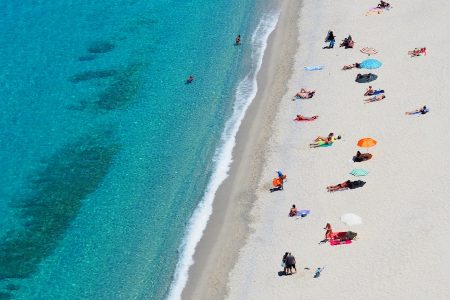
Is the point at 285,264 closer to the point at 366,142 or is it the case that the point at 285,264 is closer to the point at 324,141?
the point at 366,142

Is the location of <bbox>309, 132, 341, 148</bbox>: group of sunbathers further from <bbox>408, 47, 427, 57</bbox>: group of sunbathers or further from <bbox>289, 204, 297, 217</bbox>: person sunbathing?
<bbox>408, 47, 427, 57</bbox>: group of sunbathers

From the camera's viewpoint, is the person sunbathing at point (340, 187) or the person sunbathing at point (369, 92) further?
the person sunbathing at point (369, 92)

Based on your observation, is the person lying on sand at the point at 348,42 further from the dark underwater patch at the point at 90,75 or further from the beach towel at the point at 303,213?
the beach towel at the point at 303,213

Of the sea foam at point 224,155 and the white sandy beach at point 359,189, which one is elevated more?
the white sandy beach at point 359,189

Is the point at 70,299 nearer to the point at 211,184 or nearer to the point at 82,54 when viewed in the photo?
the point at 211,184

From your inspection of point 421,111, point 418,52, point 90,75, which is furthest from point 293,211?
point 90,75

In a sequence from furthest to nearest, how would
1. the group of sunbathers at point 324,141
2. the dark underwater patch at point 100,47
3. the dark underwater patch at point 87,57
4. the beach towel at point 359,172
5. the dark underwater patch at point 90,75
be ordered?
the dark underwater patch at point 100,47 < the dark underwater patch at point 87,57 < the dark underwater patch at point 90,75 < the group of sunbathers at point 324,141 < the beach towel at point 359,172

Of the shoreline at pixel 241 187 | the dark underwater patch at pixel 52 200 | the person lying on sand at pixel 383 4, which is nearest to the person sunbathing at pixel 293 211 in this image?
the shoreline at pixel 241 187

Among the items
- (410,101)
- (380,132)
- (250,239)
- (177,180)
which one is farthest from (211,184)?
(410,101)

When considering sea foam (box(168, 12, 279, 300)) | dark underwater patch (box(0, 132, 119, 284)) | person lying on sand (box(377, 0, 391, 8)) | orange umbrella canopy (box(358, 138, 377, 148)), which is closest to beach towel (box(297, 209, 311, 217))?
sea foam (box(168, 12, 279, 300))
